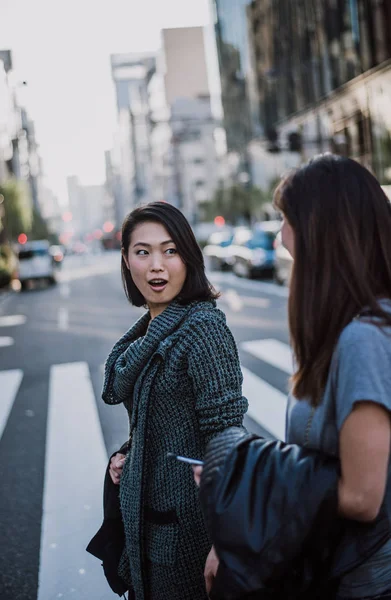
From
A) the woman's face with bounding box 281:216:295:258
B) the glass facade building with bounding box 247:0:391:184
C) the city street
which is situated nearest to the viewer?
the woman's face with bounding box 281:216:295:258

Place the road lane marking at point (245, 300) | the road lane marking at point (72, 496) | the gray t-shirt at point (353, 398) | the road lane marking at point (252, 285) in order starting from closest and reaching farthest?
1. the gray t-shirt at point (353, 398)
2. the road lane marking at point (72, 496)
3. the road lane marking at point (245, 300)
4. the road lane marking at point (252, 285)

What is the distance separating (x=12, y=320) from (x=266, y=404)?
469 inches

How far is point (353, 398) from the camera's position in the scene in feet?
4.68

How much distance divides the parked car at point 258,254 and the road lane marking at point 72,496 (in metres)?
15.7

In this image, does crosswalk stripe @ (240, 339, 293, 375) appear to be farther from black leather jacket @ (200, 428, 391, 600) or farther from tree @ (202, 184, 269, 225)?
tree @ (202, 184, 269, 225)

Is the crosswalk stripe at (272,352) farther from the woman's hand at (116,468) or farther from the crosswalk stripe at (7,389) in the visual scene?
the woman's hand at (116,468)

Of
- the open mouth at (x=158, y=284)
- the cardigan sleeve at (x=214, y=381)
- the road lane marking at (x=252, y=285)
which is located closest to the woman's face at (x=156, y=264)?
the open mouth at (x=158, y=284)

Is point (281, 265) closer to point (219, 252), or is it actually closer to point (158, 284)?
point (219, 252)

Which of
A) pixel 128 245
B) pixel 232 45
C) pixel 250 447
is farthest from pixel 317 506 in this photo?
pixel 232 45

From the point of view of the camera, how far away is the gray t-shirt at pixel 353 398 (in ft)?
4.69

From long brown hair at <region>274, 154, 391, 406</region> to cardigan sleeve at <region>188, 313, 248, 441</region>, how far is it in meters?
0.42

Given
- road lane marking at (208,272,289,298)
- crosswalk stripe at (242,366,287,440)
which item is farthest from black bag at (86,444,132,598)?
road lane marking at (208,272,289,298)

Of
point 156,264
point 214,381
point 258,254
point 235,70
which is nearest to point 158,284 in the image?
point 156,264

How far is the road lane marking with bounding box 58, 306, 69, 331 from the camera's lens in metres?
15.4
